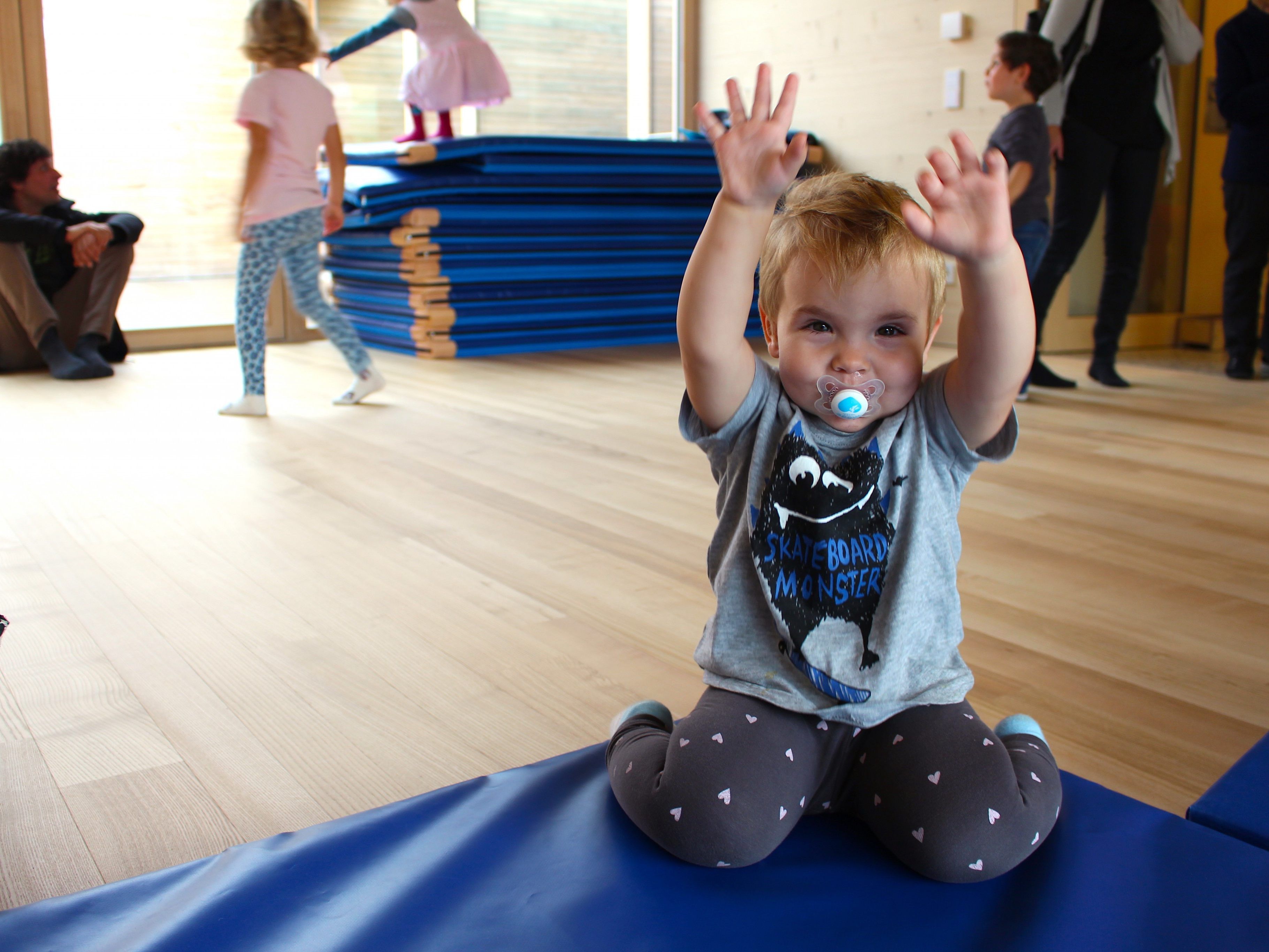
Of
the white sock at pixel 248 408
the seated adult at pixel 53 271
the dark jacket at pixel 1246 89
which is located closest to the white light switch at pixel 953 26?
the dark jacket at pixel 1246 89

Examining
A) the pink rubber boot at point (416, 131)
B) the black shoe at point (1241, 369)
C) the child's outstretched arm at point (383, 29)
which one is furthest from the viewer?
the pink rubber boot at point (416, 131)

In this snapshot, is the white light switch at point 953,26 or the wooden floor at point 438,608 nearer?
the wooden floor at point 438,608

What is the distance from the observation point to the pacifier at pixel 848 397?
3.59 feet

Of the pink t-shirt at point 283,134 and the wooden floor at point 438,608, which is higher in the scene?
the pink t-shirt at point 283,134

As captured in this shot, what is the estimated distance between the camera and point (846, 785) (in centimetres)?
120

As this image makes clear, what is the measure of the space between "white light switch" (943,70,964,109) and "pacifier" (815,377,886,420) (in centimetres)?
445

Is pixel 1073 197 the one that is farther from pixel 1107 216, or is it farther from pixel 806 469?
pixel 806 469

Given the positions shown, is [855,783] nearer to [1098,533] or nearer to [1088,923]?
[1088,923]

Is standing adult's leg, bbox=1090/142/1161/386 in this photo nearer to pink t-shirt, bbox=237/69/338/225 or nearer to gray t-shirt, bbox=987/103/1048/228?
gray t-shirt, bbox=987/103/1048/228

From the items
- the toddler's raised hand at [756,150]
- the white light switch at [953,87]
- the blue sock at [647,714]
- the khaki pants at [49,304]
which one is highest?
the white light switch at [953,87]

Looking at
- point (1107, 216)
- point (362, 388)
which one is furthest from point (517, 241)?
point (1107, 216)

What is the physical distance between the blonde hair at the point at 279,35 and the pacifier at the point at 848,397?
2.96 metres

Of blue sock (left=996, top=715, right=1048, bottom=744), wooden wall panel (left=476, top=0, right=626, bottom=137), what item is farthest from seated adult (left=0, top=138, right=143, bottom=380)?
blue sock (left=996, top=715, right=1048, bottom=744)

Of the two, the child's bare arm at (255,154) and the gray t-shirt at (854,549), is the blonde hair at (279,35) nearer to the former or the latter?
the child's bare arm at (255,154)
